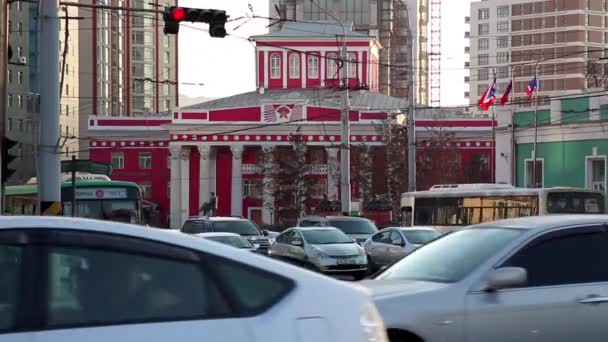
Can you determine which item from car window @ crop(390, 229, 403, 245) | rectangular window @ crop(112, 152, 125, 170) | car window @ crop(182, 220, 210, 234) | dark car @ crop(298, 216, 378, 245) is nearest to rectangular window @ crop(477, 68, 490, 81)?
rectangular window @ crop(112, 152, 125, 170)

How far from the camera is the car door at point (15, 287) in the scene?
4.72m

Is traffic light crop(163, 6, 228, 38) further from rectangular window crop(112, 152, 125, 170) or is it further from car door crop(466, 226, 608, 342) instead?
rectangular window crop(112, 152, 125, 170)

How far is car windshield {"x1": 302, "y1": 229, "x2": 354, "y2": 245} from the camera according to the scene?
29.0 metres

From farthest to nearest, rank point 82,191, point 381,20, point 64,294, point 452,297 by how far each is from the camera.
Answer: point 381,20, point 82,191, point 452,297, point 64,294

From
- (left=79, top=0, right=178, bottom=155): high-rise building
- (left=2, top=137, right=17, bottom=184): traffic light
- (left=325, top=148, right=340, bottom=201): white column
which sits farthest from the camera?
(left=79, top=0, right=178, bottom=155): high-rise building

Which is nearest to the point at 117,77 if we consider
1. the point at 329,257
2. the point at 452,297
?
the point at 329,257

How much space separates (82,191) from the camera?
35.2 metres

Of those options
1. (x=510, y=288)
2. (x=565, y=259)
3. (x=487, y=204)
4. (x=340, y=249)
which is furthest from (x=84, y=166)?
(x=510, y=288)

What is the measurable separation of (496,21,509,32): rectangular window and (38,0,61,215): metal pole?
431ft

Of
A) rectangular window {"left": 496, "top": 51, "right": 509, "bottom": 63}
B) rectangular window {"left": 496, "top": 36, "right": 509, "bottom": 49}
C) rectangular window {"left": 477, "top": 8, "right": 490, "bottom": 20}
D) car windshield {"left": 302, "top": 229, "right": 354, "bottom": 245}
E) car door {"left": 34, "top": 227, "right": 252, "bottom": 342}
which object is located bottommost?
car windshield {"left": 302, "top": 229, "right": 354, "bottom": 245}

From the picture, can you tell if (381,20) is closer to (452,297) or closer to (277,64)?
(277,64)

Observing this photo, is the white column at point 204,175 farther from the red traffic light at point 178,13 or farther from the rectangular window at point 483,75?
the rectangular window at point 483,75

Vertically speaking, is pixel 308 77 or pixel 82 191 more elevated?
pixel 308 77

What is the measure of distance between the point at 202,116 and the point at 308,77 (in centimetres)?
1445
